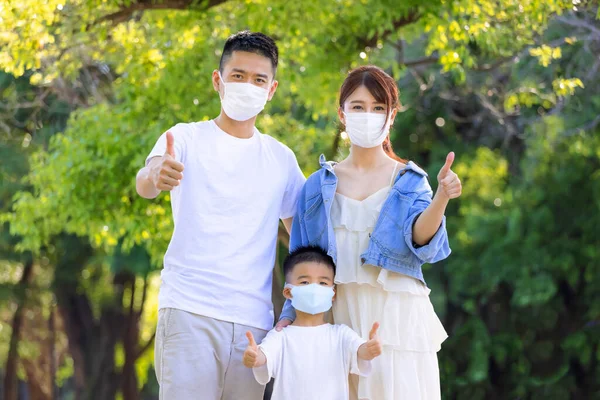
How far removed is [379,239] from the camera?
192 inches

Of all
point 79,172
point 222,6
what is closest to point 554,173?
point 222,6

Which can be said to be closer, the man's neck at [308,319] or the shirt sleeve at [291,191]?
the man's neck at [308,319]

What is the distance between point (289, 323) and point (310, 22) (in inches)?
246

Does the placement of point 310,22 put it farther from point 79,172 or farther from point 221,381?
point 221,381

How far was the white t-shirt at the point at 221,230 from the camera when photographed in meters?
4.68

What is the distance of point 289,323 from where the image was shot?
5.01 meters

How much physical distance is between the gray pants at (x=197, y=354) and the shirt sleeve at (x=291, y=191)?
Result: 688 millimetres

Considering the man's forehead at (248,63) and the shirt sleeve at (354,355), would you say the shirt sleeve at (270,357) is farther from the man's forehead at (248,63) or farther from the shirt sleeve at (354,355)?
the man's forehead at (248,63)

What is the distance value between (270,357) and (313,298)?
1.20ft

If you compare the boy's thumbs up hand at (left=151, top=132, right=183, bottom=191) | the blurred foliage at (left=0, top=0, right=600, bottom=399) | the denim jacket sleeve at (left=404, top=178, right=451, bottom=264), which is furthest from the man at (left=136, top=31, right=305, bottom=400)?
the blurred foliage at (left=0, top=0, right=600, bottom=399)

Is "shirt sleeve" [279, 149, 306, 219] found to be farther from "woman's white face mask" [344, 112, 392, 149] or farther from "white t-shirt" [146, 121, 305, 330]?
"woman's white face mask" [344, 112, 392, 149]

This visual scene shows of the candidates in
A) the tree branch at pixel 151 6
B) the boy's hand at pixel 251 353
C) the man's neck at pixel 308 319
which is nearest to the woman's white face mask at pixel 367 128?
the man's neck at pixel 308 319

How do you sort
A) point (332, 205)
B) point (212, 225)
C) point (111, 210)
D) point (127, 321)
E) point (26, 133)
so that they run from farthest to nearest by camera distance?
point (127, 321)
point (26, 133)
point (111, 210)
point (332, 205)
point (212, 225)

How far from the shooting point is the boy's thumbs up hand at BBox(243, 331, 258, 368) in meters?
4.57
